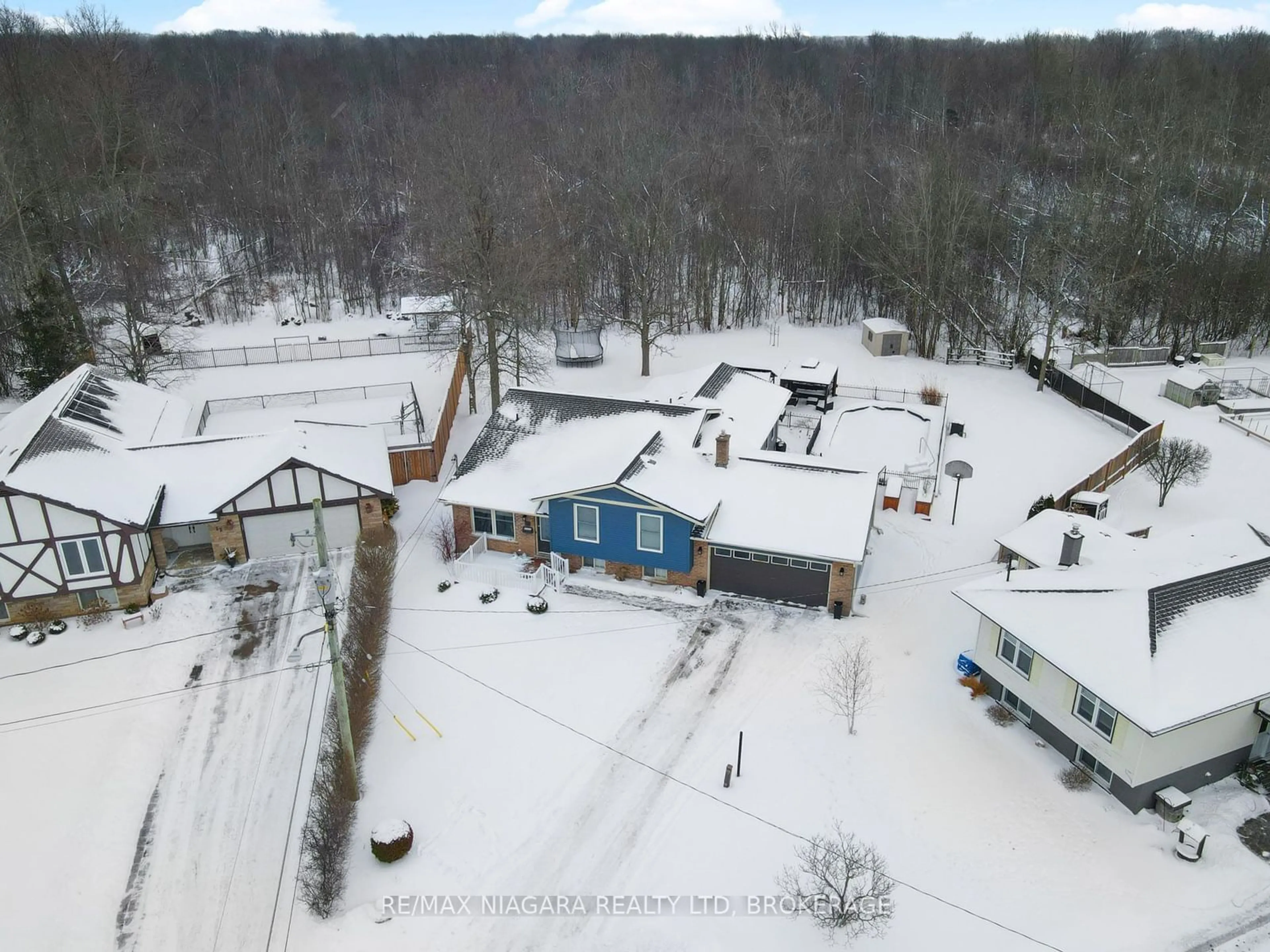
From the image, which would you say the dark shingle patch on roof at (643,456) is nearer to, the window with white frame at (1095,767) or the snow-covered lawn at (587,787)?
the snow-covered lawn at (587,787)

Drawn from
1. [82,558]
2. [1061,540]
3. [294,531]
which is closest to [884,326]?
[1061,540]

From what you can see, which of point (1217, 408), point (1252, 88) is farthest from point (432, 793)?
point (1252, 88)

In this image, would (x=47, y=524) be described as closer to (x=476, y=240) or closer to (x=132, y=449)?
(x=132, y=449)

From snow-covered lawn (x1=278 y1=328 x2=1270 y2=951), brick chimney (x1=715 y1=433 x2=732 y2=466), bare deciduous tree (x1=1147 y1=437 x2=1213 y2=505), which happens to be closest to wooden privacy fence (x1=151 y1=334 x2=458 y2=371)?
brick chimney (x1=715 y1=433 x2=732 y2=466)

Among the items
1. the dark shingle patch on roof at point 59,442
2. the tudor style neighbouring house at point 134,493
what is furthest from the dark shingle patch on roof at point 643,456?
the dark shingle patch on roof at point 59,442

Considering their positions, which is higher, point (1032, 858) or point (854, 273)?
point (854, 273)

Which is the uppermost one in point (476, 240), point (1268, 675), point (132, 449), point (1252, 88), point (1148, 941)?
point (1252, 88)
